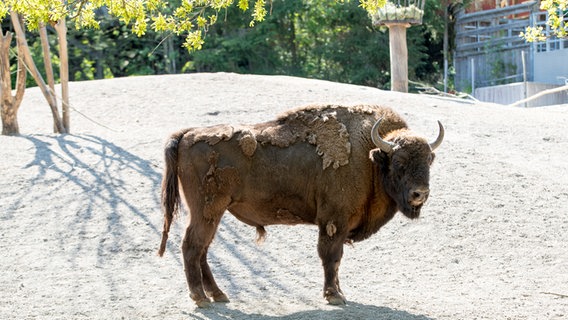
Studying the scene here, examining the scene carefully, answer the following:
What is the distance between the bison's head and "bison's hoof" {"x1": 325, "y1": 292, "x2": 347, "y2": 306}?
98cm

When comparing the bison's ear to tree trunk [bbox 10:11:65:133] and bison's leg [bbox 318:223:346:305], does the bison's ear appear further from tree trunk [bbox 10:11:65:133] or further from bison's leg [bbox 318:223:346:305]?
tree trunk [bbox 10:11:65:133]

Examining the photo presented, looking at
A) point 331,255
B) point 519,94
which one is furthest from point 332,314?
point 519,94

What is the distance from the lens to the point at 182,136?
8.66 meters

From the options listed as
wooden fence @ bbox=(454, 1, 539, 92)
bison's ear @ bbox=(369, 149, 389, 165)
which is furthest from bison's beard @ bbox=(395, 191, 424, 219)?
wooden fence @ bbox=(454, 1, 539, 92)

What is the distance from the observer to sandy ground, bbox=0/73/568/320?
28.2ft

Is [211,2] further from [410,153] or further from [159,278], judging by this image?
[159,278]

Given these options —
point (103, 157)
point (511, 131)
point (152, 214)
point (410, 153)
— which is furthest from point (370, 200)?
point (511, 131)

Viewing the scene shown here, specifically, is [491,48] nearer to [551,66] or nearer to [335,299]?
[551,66]

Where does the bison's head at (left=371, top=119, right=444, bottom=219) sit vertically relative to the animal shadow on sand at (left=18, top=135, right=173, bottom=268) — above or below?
above

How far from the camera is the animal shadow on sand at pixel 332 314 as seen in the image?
7.81m

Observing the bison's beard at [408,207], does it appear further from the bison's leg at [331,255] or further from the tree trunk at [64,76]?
the tree trunk at [64,76]

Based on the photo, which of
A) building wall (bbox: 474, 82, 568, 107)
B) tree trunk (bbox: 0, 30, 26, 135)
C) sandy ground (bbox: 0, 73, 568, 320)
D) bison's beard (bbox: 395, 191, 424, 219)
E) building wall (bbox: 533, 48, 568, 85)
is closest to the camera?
bison's beard (bbox: 395, 191, 424, 219)

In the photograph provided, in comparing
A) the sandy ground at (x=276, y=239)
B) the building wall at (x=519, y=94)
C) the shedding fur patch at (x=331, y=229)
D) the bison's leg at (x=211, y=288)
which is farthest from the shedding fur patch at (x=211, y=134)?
the building wall at (x=519, y=94)

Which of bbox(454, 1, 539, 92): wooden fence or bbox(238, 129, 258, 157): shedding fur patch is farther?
bbox(454, 1, 539, 92): wooden fence
